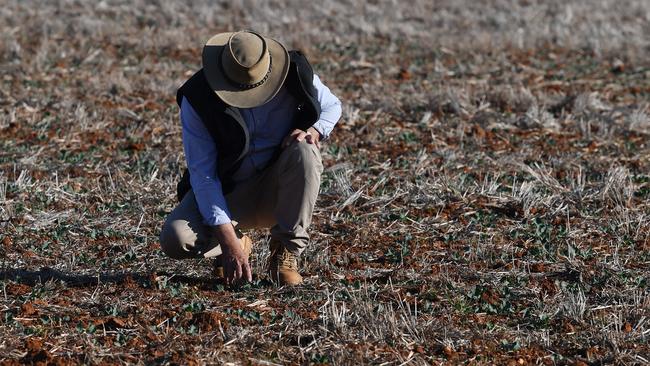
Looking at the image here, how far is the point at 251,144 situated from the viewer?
18.4 feet

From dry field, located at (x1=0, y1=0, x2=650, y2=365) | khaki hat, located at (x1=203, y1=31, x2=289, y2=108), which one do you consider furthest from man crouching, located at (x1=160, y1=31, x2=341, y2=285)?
dry field, located at (x1=0, y1=0, x2=650, y2=365)

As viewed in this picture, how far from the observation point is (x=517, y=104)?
10586 mm

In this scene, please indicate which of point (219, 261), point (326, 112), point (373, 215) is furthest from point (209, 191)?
point (373, 215)

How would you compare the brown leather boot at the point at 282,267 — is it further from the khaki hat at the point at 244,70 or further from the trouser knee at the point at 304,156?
the khaki hat at the point at 244,70

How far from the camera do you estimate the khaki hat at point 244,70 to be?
5152 millimetres

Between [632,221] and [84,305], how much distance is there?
3.47m

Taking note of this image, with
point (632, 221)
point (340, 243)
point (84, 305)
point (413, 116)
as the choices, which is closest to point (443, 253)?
point (340, 243)

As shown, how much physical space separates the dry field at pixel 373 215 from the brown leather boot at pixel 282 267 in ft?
0.22

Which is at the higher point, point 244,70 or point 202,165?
point 244,70

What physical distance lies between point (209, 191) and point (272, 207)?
0.50 metres

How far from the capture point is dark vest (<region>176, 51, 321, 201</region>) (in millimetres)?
5289

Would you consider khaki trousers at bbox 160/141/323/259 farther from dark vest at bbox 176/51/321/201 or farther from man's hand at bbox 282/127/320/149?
dark vest at bbox 176/51/321/201

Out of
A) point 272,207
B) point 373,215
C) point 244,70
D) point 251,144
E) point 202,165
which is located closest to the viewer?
point 244,70

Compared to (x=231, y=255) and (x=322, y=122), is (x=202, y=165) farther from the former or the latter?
(x=322, y=122)
